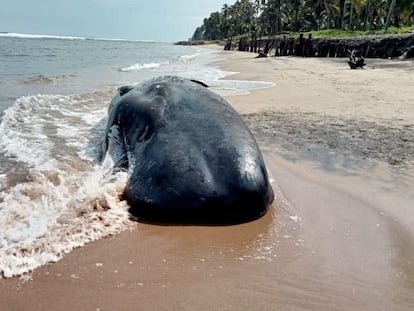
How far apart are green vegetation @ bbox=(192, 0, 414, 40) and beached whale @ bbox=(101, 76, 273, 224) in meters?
32.8

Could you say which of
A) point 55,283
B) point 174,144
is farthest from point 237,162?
point 55,283

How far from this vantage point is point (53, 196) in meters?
3.72

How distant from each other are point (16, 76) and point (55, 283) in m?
15.0

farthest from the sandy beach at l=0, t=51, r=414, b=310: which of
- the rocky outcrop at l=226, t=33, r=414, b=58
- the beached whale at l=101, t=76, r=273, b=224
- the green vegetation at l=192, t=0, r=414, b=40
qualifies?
the green vegetation at l=192, t=0, r=414, b=40

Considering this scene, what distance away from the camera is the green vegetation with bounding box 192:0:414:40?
142 ft

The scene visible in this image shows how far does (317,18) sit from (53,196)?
6595 cm

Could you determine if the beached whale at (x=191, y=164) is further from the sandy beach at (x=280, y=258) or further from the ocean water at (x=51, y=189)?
the ocean water at (x=51, y=189)

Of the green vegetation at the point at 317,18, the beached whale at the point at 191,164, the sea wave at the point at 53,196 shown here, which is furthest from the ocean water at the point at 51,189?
the green vegetation at the point at 317,18

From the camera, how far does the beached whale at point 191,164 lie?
3.23 m

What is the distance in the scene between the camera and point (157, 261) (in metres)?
2.73

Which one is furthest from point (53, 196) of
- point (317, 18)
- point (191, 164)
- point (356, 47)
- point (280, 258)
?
point (317, 18)

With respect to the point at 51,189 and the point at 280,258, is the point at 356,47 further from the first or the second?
the point at 280,258

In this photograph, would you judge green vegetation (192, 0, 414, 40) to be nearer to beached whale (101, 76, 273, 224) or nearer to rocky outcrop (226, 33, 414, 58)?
rocky outcrop (226, 33, 414, 58)

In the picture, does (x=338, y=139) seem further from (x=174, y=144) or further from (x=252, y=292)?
(x=252, y=292)
